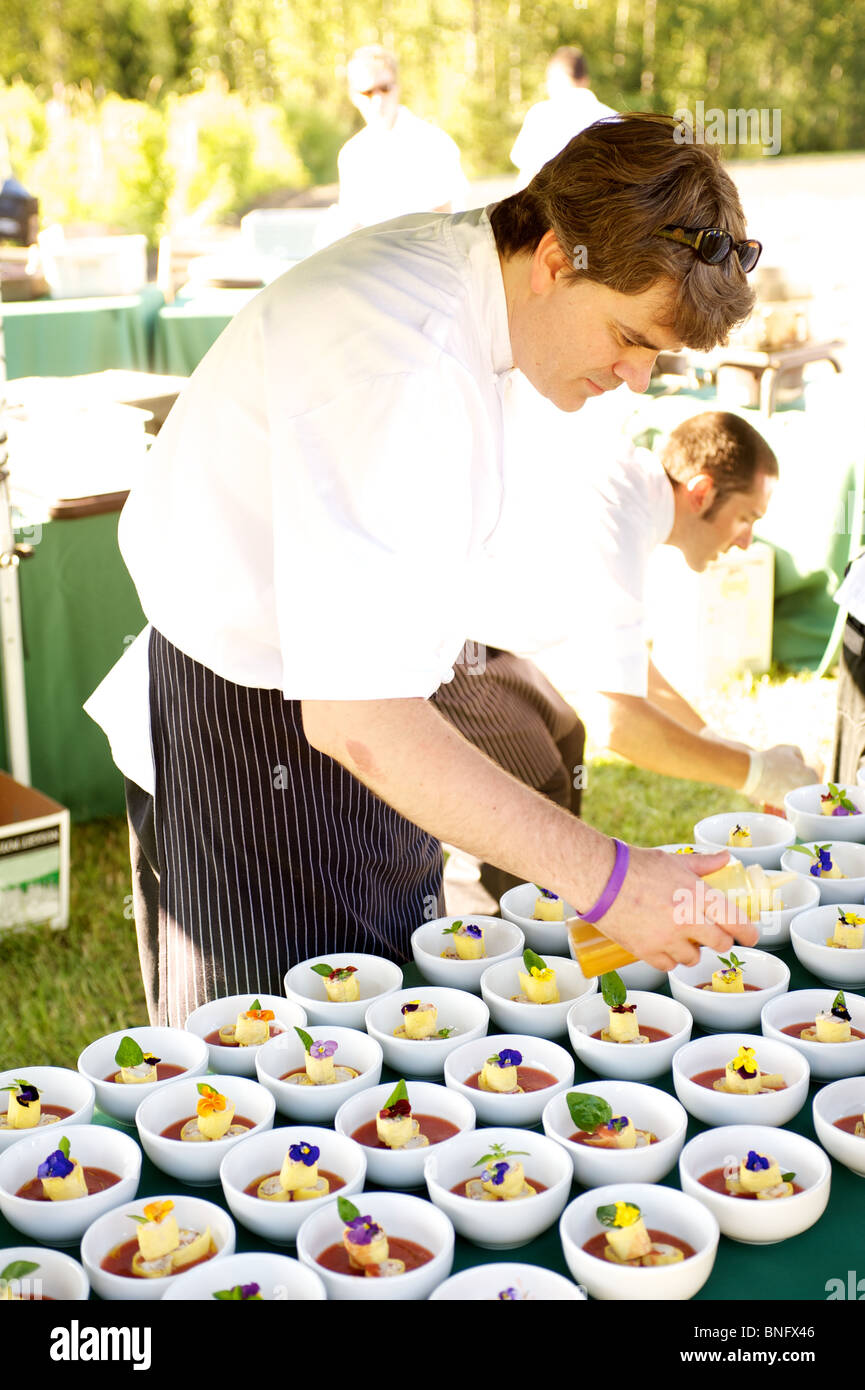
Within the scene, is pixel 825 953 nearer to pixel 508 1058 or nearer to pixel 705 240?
pixel 508 1058

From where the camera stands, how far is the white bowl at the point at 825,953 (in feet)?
4.85

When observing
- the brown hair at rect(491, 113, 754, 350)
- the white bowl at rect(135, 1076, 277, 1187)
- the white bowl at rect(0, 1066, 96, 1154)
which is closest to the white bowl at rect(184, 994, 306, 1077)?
the white bowl at rect(135, 1076, 277, 1187)

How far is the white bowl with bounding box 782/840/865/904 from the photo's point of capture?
167cm

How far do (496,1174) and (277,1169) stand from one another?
0.20 metres

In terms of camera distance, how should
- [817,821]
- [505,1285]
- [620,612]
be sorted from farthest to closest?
1. [620,612]
2. [817,821]
3. [505,1285]

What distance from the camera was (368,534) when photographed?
1.20 meters

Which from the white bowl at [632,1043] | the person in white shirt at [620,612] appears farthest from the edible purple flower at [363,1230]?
the person in white shirt at [620,612]

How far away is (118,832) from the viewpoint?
3.61m

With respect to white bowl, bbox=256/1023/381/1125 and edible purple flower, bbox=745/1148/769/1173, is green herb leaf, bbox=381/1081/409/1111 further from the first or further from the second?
edible purple flower, bbox=745/1148/769/1173

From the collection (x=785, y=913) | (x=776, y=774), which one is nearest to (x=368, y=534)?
(x=785, y=913)

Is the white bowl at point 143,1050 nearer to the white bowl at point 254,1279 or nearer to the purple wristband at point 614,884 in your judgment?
the white bowl at point 254,1279

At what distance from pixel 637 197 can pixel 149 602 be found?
0.74m

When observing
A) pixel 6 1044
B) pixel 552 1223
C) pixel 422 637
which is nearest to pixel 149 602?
pixel 422 637

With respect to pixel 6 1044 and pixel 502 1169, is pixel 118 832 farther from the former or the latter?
pixel 502 1169
